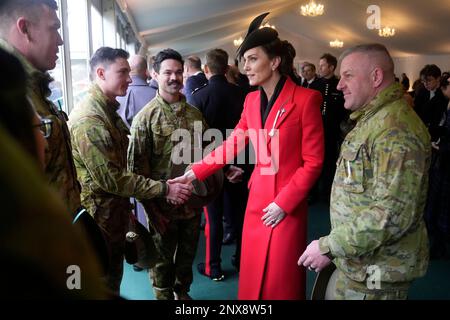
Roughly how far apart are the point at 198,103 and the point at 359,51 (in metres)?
1.73

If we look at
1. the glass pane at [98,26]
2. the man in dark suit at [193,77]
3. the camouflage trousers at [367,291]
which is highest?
the glass pane at [98,26]

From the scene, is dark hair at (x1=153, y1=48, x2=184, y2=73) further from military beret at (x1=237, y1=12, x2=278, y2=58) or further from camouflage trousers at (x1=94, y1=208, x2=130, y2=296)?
camouflage trousers at (x1=94, y1=208, x2=130, y2=296)

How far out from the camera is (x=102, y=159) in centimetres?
170

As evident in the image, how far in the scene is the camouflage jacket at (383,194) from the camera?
1.14 metres

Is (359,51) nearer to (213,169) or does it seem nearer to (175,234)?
(213,169)

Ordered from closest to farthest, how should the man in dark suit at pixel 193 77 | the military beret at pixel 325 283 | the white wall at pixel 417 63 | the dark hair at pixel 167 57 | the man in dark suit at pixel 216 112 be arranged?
1. the military beret at pixel 325 283
2. the dark hair at pixel 167 57
3. the man in dark suit at pixel 216 112
4. the man in dark suit at pixel 193 77
5. the white wall at pixel 417 63

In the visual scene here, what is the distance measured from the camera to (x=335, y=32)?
15.3 meters

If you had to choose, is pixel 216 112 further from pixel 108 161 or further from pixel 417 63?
pixel 417 63

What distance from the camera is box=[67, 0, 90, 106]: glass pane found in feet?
10.3

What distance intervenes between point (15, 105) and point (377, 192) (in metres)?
1.08

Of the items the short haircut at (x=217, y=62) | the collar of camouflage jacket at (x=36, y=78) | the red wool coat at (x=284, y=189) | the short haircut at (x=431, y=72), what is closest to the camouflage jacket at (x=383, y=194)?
the red wool coat at (x=284, y=189)

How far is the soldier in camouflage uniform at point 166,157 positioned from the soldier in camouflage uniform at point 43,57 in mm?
814

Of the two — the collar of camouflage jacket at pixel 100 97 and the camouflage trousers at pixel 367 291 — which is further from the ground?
the collar of camouflage jacket at pixel 100 97

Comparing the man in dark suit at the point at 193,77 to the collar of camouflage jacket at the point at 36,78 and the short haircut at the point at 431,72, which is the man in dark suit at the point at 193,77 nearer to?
the collar of camouflage jacket at the point at 36,78
